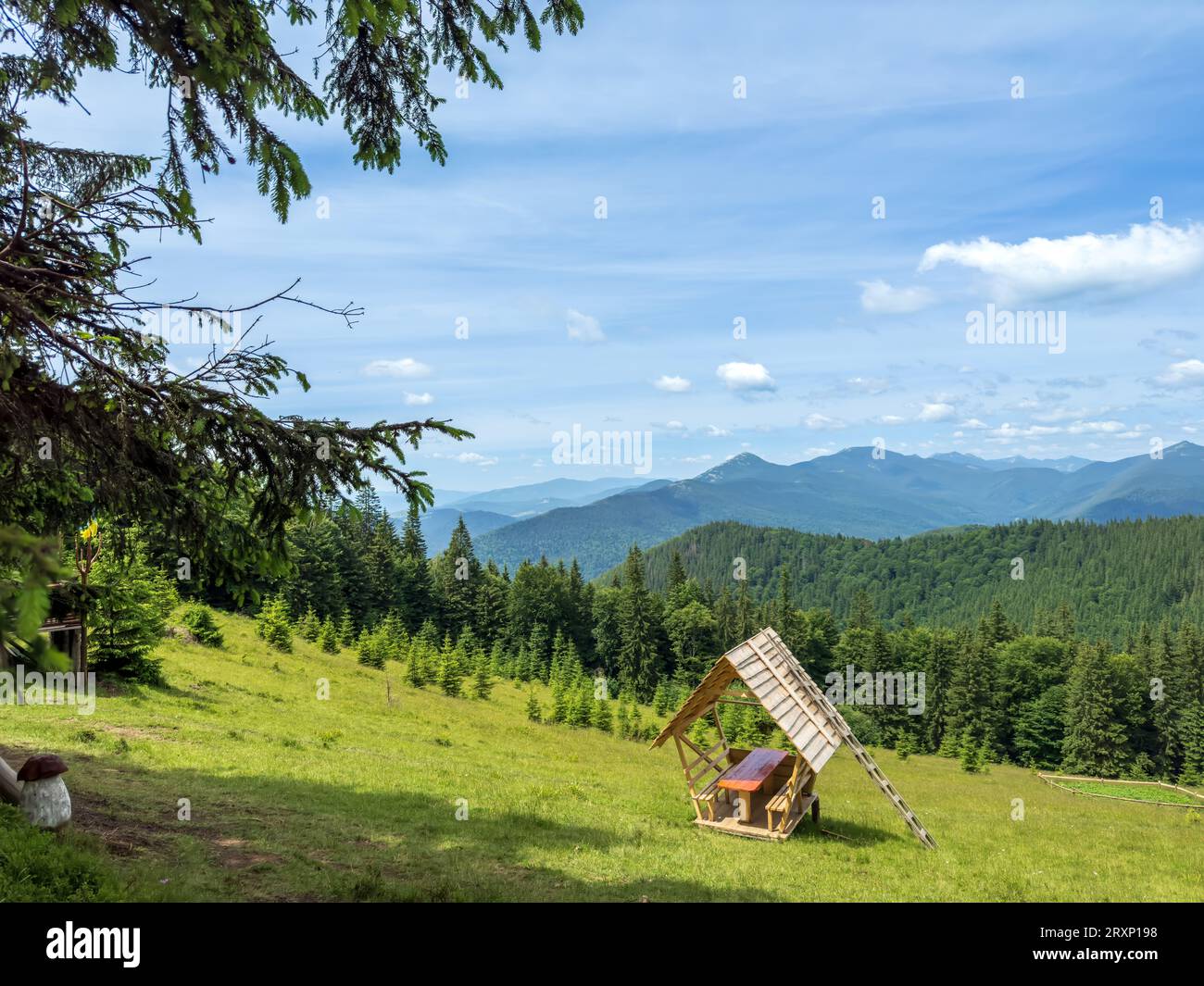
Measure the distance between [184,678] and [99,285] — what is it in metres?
23.0

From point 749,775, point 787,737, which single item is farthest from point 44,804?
point 749,775

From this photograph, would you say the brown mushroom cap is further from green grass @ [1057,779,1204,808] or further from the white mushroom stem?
green grass @ [1057,779,1204,808]

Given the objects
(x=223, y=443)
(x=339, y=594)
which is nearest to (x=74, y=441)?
(x=223, y=443)

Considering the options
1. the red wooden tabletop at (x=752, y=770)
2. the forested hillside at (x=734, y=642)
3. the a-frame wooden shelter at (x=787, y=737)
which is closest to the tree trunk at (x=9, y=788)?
the a-frame wooden shelter at (x=787, y=737)

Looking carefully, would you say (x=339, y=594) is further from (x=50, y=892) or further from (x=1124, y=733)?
(x=1124, y=733)

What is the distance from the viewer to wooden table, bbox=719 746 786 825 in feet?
49.2

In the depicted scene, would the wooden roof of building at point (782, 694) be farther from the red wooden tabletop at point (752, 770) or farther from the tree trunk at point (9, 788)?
the tree trunk at point (9, 788)

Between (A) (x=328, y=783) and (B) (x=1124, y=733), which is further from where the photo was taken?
(B) (x=1124, y=733)

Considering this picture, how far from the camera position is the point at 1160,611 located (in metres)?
178

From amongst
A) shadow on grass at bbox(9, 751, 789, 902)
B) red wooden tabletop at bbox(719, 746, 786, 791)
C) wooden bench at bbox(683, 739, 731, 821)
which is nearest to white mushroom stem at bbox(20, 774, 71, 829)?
shadow on grass at bbox(9, 751, 789, 902)

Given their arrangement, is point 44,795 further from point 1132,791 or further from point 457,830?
point 1132,791

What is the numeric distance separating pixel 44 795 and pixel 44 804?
10cm

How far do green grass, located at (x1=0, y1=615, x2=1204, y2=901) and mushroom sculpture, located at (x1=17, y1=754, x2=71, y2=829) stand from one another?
36cm

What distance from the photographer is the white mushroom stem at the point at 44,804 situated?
8586 mm
